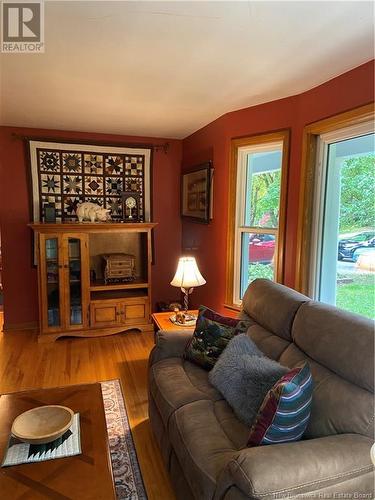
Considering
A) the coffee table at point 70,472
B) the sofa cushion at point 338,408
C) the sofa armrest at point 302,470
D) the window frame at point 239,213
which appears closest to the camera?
the sofa armrest at point 302,470

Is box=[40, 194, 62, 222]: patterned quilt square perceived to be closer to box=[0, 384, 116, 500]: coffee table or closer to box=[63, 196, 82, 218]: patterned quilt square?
box=[63, 196, 82, 218]: patterned quilt square

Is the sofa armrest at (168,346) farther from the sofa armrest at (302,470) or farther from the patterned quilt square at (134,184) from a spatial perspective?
the patterned quilt square at (134,184)

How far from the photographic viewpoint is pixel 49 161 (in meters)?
3.95

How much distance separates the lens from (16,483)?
1.27 meters

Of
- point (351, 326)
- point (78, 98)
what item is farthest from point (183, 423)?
point (78, 98)

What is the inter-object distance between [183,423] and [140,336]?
2.39 metres

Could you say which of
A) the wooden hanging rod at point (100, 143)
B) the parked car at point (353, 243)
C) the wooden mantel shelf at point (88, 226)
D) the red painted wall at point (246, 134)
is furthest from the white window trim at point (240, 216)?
the wooden hanging rod at point (100, 143)

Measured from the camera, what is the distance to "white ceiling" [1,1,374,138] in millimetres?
1526

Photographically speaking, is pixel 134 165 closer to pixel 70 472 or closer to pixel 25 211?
pixel 25 211

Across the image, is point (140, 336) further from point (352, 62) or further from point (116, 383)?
→ point (352, 62)

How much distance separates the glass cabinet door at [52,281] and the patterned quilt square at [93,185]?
80cm

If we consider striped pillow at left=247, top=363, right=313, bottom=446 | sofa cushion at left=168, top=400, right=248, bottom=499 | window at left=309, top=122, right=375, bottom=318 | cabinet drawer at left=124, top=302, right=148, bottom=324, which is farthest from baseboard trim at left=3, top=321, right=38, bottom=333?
striped pillow at left=247, top=363, right=313, bottom=446

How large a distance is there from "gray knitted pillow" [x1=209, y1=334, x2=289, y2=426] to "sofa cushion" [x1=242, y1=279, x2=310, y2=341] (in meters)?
0.21

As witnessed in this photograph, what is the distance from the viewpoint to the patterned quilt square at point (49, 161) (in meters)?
3.92
